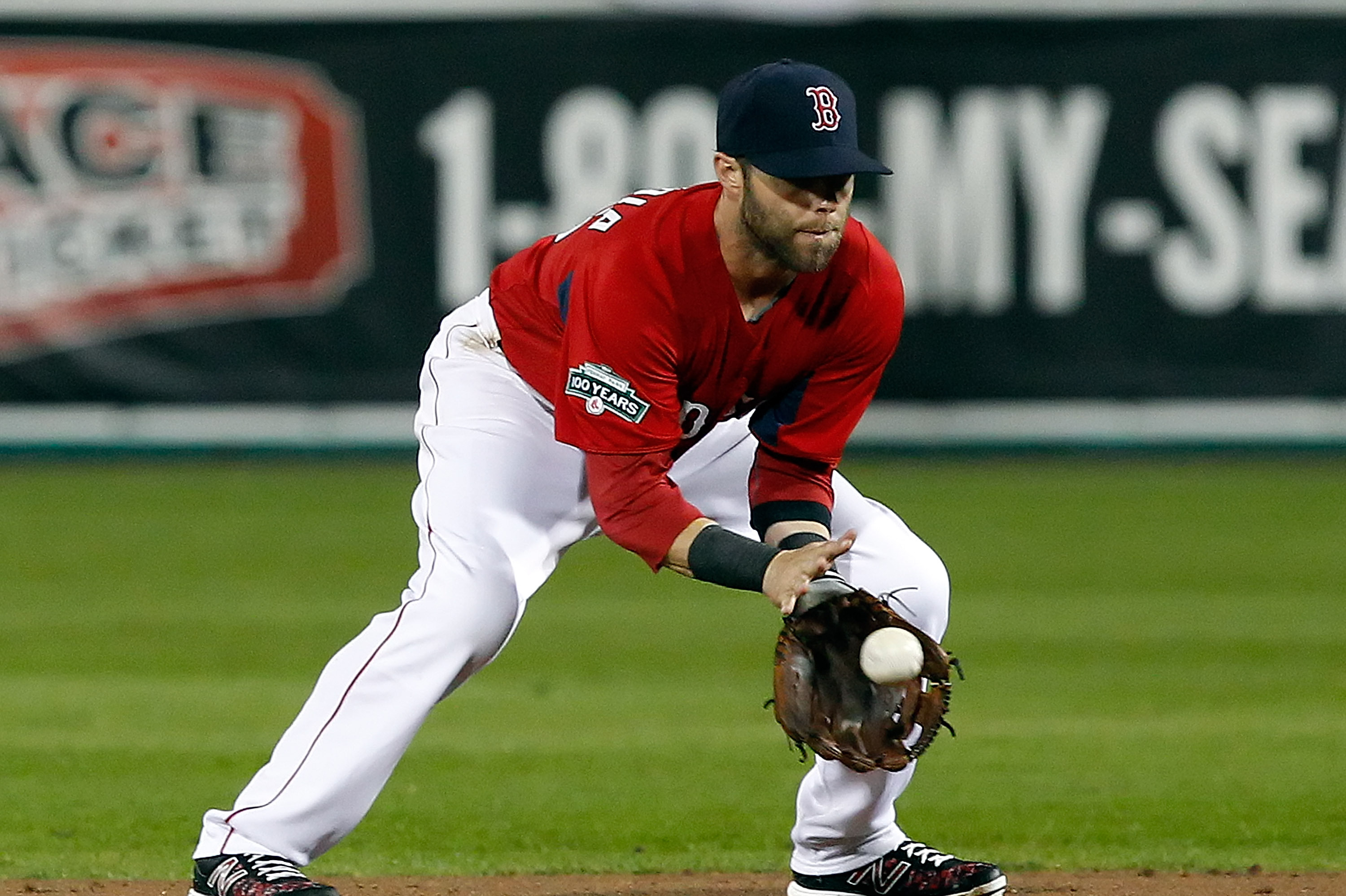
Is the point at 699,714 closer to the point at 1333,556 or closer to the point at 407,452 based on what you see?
the point at 1333,556

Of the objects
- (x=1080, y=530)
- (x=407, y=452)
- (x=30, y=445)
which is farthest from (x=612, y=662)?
(x=30, y=445)

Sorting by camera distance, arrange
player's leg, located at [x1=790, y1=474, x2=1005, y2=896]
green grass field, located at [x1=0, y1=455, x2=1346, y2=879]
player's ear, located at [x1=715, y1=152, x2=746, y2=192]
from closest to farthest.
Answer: player's ear, located at [x1=715, y1=152, x2=746, y2=192], player's leg, located at [x1=790, y1=474, x2=1005, y2=896], green grass field, located at [x1=0, y1=455, x2=1346, y2=879]

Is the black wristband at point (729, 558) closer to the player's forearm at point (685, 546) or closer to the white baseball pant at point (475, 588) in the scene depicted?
the player's forearm at point (685, 546)

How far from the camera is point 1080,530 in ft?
36.8

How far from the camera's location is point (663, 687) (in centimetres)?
776

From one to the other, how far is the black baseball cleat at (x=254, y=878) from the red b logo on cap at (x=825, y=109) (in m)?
1.75

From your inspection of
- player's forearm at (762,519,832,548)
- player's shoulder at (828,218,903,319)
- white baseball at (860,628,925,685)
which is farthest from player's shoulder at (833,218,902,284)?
white baseball at (860,628,925,685)

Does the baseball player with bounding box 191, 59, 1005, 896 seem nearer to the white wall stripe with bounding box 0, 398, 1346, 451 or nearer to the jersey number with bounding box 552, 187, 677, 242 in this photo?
the jersey number with bounding box 552, 187, 677, 242

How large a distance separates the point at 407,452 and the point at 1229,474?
503cm

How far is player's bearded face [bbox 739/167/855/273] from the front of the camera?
4.18m

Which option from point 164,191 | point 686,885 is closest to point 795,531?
point 686,885

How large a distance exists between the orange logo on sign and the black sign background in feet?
0.43

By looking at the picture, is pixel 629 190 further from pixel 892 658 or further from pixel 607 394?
pixel 892 658

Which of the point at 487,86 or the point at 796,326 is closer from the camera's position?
the point at 796,326
